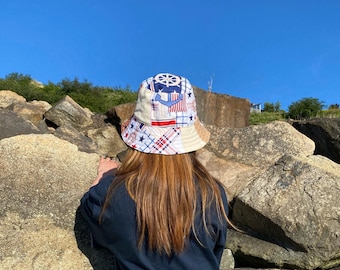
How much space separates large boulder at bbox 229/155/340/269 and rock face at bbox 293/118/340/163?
1996 mm

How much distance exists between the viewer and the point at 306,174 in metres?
3.61

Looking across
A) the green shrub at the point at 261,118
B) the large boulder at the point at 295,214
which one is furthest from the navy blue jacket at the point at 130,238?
the green shrub at the point at 261,118

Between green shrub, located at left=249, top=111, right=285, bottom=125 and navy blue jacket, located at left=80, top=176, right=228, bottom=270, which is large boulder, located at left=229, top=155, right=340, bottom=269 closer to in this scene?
navy blue jacket, located at left=80, top=176, right=228, bottom=270

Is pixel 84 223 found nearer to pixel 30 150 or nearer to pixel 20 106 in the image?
pixel 30 150

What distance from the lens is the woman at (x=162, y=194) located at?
1960 millimetres

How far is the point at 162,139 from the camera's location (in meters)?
2.00

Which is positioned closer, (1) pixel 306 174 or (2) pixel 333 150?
(1) pixel 306 174

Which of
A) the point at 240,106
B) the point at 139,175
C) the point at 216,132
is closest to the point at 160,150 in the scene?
the point at 139,175

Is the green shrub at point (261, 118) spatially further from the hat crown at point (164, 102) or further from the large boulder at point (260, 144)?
the hat crown at point (164, 102)

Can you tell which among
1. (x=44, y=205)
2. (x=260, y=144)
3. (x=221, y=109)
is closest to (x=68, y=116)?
(x=221, y=109)

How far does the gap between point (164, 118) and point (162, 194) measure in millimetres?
316

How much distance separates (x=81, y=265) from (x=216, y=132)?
9.53 ft

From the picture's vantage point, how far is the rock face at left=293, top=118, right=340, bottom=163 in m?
5.61

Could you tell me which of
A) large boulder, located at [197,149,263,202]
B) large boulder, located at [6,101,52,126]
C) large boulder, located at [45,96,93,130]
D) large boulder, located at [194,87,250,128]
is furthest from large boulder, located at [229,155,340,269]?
large boulder, located at [6,101,52,126]
